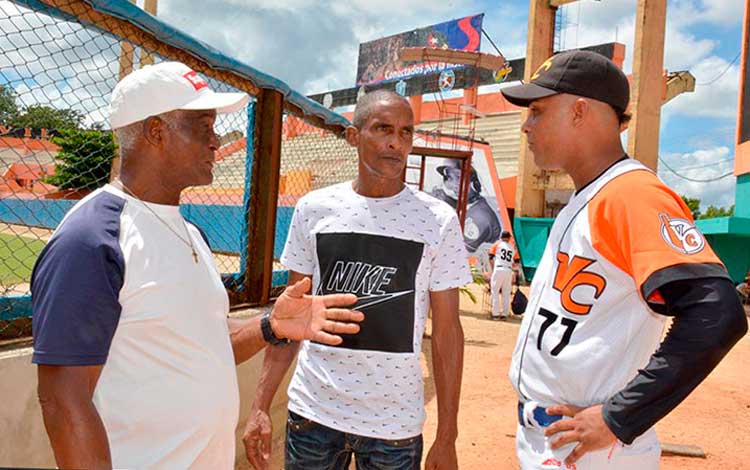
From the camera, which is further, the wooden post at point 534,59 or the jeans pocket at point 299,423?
the wooden post at point 534,59

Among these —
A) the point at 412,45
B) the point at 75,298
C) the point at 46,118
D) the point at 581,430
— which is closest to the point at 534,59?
the point at 46,118

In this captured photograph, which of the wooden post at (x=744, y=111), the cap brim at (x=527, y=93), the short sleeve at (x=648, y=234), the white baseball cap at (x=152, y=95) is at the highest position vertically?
the wooden post at (x=744, y=111)

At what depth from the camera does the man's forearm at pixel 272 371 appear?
2.35 metres

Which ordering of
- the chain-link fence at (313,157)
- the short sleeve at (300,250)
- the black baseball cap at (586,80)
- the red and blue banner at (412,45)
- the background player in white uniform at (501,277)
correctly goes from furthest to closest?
the red and blue banner at (412,45), the background player in white uniform at (501,277), the chain-link fence at (313,157), the short sleeve at (300,250), the black baseball cap at (586,80)

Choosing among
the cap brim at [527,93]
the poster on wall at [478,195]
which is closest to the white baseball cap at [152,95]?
the cap brim at [527,93]

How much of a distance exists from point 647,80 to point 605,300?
59.9ft

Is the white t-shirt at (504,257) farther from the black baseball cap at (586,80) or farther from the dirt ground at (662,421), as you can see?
the black baseball cap at (586,80)

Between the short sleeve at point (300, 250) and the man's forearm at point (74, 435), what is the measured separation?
3.81ft

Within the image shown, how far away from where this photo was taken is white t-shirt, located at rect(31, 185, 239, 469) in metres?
1.31

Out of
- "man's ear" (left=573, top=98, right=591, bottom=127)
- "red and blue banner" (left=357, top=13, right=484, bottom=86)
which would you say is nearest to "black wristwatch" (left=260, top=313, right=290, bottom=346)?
"man's ear" (left=573, top=98, right=591, bottom=127)

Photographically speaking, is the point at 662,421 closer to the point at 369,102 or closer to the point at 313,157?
the point at 369,102

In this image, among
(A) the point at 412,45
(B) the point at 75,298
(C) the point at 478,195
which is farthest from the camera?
(A) the point at 412,45

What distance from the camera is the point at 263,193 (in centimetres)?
416

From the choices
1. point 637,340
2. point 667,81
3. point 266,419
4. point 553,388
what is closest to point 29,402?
point 266,419
